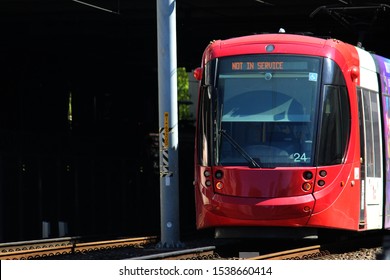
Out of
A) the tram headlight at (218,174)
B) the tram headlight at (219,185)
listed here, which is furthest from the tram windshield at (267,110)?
the tram headlight at (219,185)

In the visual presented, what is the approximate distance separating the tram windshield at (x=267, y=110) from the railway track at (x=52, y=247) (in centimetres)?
342

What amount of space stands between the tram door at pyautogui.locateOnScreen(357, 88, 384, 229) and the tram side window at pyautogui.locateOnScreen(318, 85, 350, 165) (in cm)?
55

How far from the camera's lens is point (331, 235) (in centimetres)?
1617

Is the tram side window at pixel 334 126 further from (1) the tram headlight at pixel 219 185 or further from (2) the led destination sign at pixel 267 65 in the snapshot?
(1) the tram headlight at pixel 219 185

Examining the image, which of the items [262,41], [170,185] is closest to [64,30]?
[170,185]

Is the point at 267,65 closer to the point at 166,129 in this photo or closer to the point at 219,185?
the point at 219,185

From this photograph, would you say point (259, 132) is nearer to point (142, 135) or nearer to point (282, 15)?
point (282, 15)

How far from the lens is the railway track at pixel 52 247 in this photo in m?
15.9

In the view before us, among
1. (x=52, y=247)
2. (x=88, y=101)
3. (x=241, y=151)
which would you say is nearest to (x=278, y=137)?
(x=241, y=151)

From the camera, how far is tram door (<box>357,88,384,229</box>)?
52.5 feet

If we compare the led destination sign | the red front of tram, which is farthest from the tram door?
the led destination sign

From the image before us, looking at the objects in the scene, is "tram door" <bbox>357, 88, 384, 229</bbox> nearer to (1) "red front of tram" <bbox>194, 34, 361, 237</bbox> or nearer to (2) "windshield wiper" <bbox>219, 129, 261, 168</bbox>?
(1) "red front of tram" <bbox>194, 34, 361, 237</bbox>

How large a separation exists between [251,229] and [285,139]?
4.75 ft

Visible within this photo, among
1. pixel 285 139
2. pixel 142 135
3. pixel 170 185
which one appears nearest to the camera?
pixel 285 139
